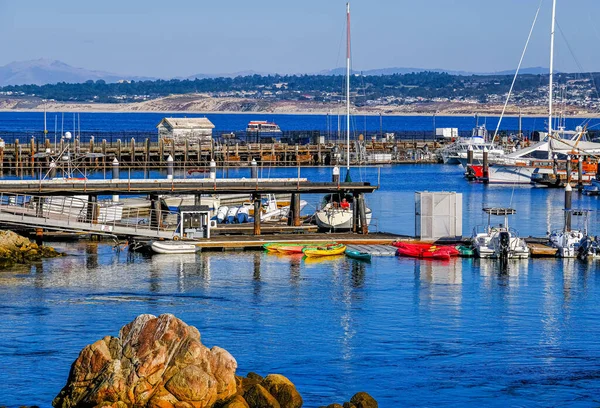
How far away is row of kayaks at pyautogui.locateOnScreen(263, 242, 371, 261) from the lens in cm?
5428

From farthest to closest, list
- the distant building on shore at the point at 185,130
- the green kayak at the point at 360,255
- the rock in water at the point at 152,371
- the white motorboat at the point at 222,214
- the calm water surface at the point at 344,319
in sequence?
1. the distant building on shore at the point at 185,130
2. the white motorboat at the point at 222,214
3. the green kayak at the point at 360,255
4. the calm water surface at the point at 344,319
5. the rock in water at the point at 152,371

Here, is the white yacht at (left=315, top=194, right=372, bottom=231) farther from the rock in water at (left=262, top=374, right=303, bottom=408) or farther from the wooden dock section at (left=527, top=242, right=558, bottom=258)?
the rock in water at (left=262, top=374, right=303, bottom=408)

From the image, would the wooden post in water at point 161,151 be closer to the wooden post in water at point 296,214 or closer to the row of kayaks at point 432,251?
the wooden post in water at point 296,214

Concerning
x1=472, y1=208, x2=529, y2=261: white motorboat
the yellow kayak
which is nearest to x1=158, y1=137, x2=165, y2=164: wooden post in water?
the yellow kayak

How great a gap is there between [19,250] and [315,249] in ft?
46.8

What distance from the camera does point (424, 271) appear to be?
5184cm

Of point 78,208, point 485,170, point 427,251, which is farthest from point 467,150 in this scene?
point 78,208

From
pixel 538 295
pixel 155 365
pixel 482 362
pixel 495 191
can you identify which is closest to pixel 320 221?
pixel 538 295

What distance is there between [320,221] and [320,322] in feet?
65.4

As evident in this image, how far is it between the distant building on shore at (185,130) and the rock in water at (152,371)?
8357cm

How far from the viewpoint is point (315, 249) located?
2154 inches

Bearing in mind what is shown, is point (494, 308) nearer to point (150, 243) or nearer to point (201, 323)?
point (201, 323)

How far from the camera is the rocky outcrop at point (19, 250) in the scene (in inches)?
2071

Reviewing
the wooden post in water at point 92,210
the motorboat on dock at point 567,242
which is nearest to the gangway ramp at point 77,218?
the wooden post in water at point 92,210
